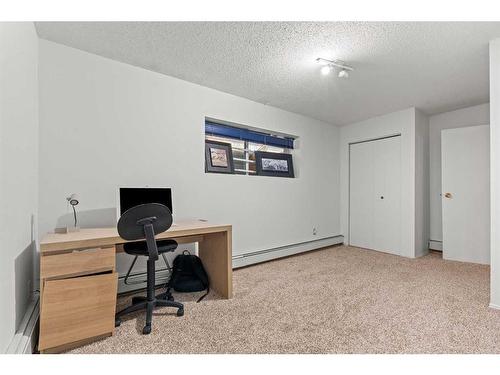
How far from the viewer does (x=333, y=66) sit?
2.52m

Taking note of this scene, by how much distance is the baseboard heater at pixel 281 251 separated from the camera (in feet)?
10.9

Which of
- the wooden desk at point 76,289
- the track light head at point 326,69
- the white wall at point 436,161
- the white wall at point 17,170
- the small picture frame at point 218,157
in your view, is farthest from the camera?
the white wall at point 436,161

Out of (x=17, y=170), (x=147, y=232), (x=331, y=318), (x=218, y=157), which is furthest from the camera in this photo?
(x=218, y=157)

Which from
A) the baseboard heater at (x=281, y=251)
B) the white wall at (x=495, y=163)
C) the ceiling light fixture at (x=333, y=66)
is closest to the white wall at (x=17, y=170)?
the baseboard heater at (x=281, y=251)

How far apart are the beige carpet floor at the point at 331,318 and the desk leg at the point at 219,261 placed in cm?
15

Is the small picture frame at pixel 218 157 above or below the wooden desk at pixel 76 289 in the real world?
above

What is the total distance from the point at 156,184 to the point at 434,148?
446 centimetres

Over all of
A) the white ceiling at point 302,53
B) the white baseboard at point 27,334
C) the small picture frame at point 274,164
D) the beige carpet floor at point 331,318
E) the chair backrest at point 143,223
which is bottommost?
the beige carpet floor at point 331,318

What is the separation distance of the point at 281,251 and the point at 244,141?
1756mm

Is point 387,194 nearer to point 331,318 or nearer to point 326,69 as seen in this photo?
point 326,69

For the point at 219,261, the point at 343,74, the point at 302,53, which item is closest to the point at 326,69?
the point at 343,74

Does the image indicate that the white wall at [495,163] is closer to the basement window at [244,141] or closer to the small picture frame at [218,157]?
the basement window at [244,141]

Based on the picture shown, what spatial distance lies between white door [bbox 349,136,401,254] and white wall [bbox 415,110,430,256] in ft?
0.80

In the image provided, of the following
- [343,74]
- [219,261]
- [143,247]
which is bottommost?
[219,261]
